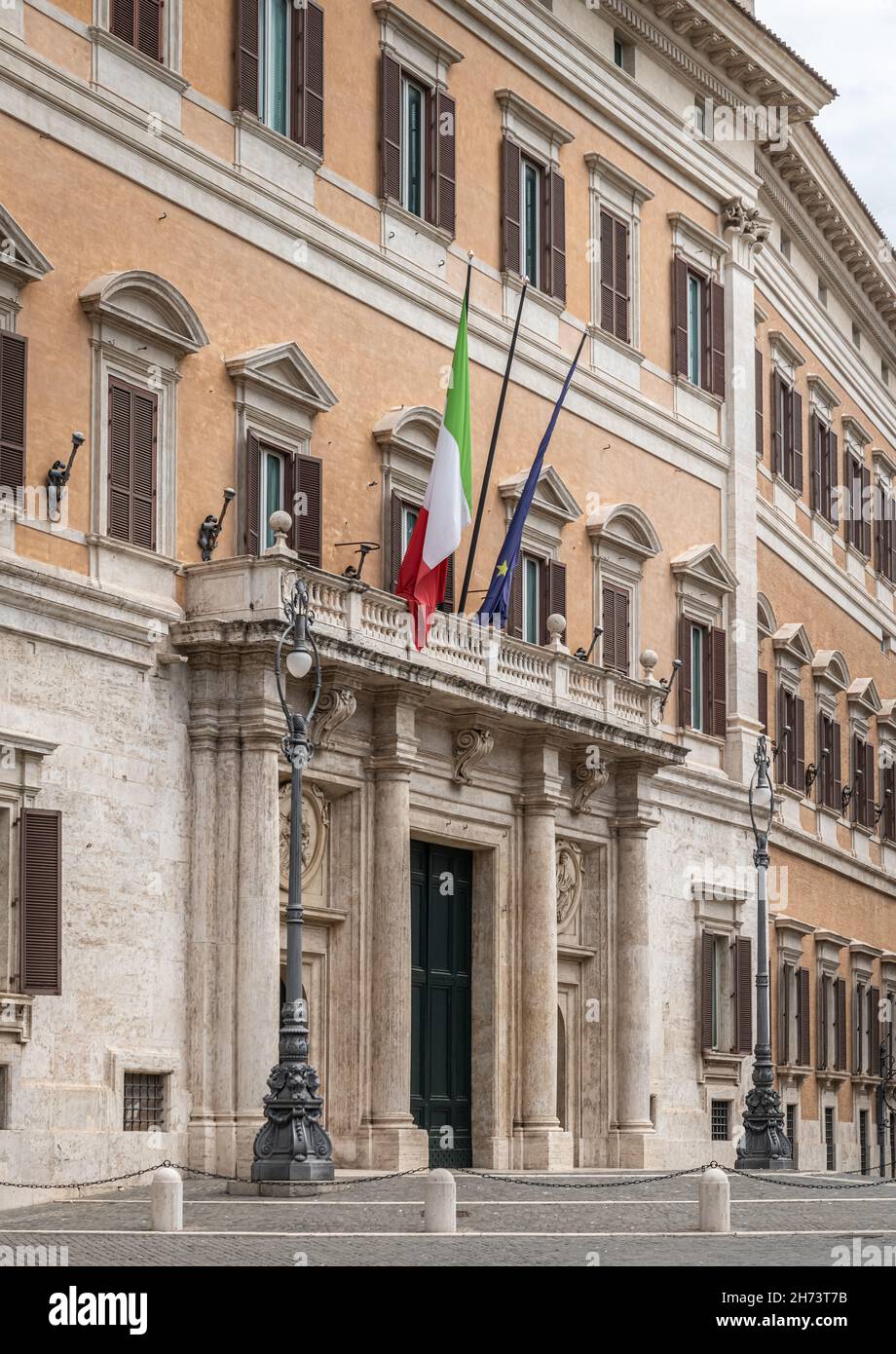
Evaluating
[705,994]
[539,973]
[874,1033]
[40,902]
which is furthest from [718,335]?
[40,902]

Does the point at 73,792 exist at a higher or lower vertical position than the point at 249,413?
lower

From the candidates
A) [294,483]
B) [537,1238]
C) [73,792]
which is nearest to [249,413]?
[294,483]

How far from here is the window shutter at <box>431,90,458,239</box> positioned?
3050 cm

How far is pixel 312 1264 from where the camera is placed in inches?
607

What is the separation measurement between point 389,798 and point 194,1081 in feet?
13.6

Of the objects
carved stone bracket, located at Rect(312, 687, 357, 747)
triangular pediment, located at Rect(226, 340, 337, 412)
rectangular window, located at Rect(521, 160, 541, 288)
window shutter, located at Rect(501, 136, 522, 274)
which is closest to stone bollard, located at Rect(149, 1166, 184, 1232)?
carved stone bracket, located at Rect(312, 687, 357, 747)

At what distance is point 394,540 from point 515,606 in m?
3.17

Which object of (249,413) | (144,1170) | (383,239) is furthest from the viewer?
(383,239)

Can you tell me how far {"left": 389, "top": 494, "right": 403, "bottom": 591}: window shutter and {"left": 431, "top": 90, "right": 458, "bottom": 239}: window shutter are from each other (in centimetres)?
389

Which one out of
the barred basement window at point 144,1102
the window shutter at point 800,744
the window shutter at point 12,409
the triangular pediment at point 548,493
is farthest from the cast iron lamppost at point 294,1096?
the window shutter at point 800,744

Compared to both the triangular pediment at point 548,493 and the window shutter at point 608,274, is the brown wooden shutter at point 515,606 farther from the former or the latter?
the window shutter at point 608,274

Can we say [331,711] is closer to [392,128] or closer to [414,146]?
[392,128]
